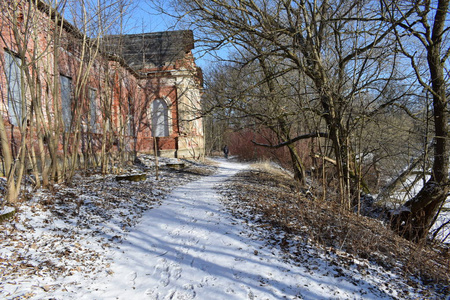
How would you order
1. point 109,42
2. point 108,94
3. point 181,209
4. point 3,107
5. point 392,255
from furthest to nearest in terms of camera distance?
point 108,94, point 109,42, point 3,107, point 181,209, point 392,255

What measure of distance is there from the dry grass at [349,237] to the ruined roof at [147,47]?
20.4ft

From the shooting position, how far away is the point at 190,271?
3973 mm

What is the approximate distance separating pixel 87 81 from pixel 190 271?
32.3ft

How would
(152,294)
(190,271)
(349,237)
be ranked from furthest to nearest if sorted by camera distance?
(349,237) → (190,271) → (152,294)

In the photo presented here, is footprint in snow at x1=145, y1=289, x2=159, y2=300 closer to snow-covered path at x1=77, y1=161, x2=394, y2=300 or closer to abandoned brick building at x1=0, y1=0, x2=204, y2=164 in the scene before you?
snow-covered path at x1=77, y1=161, x2=394, y2=300

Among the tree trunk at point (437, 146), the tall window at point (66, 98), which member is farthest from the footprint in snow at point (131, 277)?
the tall window at point (66, 98)

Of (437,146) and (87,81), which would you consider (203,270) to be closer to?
(437,146)

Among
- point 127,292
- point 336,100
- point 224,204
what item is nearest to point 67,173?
point 224,204

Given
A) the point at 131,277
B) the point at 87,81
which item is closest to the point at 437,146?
the point at 131,277

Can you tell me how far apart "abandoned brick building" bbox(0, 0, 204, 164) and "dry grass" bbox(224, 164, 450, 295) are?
4432 mm

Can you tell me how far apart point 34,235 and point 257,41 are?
709cm

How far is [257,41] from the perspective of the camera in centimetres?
820

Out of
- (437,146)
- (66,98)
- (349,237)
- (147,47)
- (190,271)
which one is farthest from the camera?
(147,47)

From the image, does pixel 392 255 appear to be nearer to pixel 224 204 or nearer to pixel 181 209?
pixel 224 204
